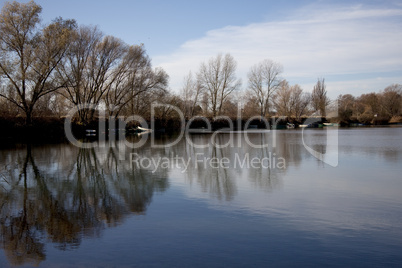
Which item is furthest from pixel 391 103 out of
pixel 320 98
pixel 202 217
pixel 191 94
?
pixel 202 217

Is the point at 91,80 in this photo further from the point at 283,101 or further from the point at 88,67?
the point at 283,101

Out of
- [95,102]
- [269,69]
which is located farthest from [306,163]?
[269,69]

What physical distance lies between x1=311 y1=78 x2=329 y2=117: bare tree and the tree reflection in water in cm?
6933

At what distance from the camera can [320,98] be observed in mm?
79562

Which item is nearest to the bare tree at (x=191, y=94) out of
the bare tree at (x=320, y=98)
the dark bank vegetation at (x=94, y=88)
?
the dark bank vegetation at (x=94, y=88)

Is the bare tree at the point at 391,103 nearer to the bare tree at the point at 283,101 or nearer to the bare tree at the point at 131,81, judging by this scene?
the bare tree at the point at 283,101

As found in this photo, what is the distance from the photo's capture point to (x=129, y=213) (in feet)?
22.7

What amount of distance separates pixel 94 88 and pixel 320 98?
187ft

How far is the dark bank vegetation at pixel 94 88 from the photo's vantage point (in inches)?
1129

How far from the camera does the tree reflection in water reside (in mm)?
5570

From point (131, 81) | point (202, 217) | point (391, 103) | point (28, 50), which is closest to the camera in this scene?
point (202, 217)

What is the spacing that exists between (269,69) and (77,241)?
62997 millimetres

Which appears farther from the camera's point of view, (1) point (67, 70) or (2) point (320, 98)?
(2) point (320, 98)

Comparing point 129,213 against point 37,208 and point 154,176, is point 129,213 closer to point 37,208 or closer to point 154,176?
point 37,208
